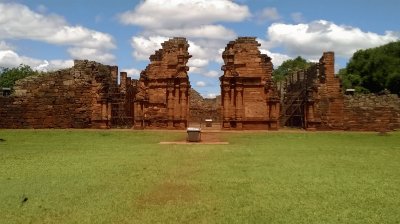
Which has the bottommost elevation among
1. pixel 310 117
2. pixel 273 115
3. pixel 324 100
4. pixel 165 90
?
pixel 310 117

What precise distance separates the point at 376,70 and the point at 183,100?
33.0 m

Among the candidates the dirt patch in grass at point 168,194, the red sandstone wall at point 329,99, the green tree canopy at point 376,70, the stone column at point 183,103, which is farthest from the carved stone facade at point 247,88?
the green tree canopy at point 376,70

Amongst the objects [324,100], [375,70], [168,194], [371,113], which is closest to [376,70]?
[375,70]

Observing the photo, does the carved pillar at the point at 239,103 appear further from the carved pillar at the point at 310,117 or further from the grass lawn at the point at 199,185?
the grass lawn at the point at 199,185

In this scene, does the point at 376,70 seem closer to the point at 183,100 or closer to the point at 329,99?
the point at 329,99

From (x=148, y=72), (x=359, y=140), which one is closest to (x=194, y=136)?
(x=359, y=140)

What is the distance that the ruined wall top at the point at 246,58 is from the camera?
26438mm

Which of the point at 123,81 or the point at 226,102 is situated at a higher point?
the point at 123,81

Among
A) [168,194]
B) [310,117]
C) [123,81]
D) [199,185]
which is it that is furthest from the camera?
[123,81]

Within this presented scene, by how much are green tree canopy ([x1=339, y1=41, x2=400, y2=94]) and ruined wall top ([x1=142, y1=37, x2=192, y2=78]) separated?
30.7 meters

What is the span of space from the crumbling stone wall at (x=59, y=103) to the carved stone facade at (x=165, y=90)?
81.3 inches

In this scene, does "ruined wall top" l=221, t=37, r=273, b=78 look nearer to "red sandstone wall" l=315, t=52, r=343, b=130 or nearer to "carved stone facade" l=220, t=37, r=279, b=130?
"carved stone facade" l=220, t=37, r=279, b=130

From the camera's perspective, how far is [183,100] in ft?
86.8

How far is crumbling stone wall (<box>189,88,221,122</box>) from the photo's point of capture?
131 ft
